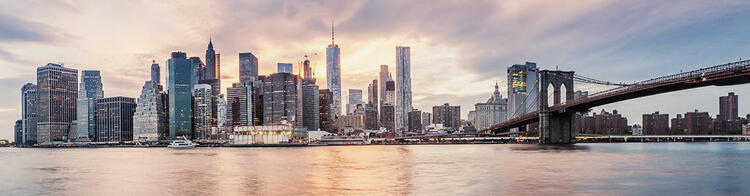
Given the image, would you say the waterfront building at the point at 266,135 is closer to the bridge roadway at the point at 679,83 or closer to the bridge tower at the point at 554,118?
the bridge tower at the point at 554,118

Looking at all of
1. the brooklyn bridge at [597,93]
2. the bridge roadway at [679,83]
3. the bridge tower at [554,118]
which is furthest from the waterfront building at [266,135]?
the bridge roadway at [679,83]

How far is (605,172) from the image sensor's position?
136 ft

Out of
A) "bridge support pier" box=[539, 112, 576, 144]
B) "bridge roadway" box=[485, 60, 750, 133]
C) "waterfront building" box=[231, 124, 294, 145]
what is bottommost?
"waterfront building" box=[231, 124, 294, 145]

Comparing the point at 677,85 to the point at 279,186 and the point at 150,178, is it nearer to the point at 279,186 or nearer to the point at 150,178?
the point at 279,186

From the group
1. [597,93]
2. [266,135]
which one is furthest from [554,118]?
[266,135]

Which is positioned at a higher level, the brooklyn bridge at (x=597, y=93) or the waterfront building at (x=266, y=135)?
the brooklyn bridge at (x=597, y=93)

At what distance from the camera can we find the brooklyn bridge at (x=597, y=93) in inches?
2273

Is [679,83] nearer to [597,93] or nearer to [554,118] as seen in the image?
[597,93]

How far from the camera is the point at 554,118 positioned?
103 meters

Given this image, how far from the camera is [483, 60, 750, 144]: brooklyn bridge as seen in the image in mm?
57734

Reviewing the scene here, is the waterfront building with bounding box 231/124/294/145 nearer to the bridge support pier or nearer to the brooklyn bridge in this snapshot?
the brooklyn bridge

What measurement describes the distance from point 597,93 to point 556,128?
51.4ft

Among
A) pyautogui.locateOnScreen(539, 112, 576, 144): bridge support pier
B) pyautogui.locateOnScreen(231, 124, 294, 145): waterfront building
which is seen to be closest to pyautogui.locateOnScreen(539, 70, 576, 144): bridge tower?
pyautogui.locateOnScreen(539, 112, 576, 144): bridge support pier

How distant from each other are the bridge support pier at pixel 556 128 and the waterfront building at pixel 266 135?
95.6 m
